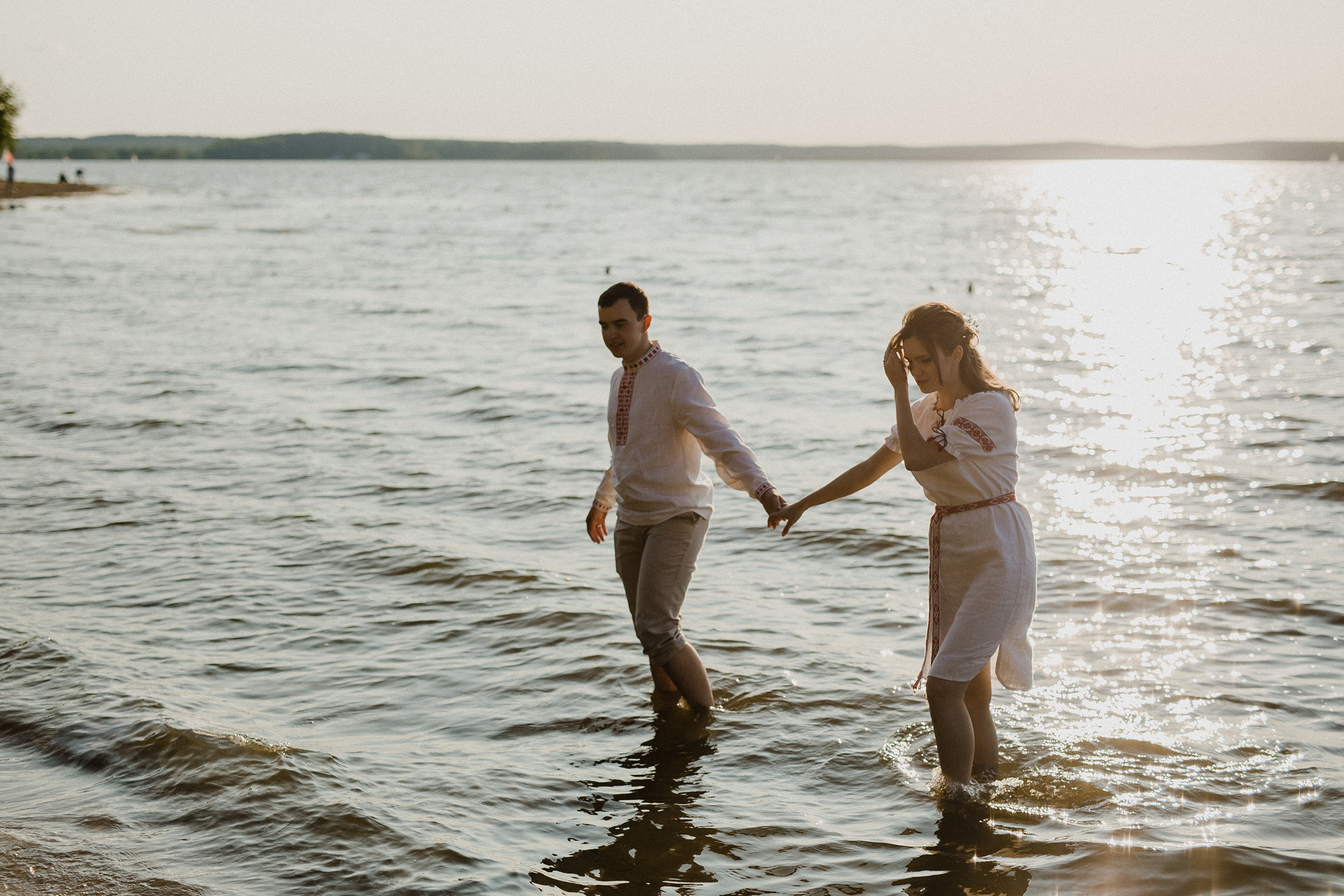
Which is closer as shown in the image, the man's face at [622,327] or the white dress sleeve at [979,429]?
the white dress sleeve at [979,429]

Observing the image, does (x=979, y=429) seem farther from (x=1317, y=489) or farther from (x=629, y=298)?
(x=1317, y=489)

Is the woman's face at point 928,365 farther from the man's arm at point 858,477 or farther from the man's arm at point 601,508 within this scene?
the man's arm at point 601,508

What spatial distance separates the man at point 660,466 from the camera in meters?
6.12

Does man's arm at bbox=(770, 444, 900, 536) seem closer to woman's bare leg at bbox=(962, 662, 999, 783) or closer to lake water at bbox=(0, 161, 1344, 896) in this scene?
woman's bare leg at bbox=(962, 662, 999, 783)

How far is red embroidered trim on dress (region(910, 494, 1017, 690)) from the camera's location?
5098 millimetres

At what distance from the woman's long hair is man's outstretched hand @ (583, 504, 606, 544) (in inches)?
93.2

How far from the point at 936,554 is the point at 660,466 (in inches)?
63.0

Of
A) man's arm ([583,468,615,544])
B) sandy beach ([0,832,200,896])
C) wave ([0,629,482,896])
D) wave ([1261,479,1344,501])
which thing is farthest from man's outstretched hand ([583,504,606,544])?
wave ([1261,479,1344,501])

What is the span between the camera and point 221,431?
14984 millimetres

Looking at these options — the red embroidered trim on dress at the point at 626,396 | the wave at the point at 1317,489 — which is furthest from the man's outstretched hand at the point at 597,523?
the wave at the point at 1317,489

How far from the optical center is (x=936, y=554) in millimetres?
5270

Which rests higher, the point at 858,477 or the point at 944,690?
the point at 858,477

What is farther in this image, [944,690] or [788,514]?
[788,514]

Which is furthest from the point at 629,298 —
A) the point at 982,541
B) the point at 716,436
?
the point at 982,541
